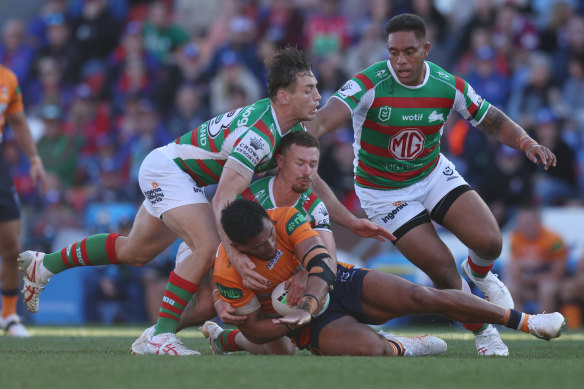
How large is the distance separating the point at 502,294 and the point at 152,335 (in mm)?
2730

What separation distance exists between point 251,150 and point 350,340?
141 cm

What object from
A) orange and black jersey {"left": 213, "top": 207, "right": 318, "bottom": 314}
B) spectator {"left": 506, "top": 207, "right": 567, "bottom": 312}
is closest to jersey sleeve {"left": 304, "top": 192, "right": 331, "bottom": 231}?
orange and black jersey {"left": 213, "top": 207, "right": 318, "bottom": 314}

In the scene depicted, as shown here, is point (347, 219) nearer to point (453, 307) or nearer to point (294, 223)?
point (294, 223)

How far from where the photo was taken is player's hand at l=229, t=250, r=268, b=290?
19.7 ft

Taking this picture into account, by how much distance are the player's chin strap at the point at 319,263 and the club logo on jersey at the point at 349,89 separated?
163cm

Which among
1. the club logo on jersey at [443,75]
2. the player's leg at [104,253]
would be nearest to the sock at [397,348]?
the player's leg at [104,253]

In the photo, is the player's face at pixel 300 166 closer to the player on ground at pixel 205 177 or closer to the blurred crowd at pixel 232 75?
the player on ground at pixel 205 177

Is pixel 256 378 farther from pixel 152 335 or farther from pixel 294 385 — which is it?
pixel 152 335

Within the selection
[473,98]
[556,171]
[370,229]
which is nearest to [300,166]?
[370,229]

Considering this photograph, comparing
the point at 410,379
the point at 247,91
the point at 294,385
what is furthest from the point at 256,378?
the point at 247,91

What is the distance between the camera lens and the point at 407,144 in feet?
24.5

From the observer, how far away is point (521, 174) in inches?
464

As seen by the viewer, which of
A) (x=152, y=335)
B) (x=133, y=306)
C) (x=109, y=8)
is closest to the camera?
(x=152, y=335)

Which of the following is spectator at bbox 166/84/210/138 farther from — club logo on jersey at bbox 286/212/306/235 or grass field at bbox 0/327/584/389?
club logo on jersey at bbox 286/212/306/235
